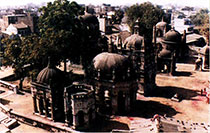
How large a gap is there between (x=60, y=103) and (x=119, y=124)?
953cm

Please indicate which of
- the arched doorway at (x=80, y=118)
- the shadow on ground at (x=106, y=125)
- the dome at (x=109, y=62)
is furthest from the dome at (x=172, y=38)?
the arched doorway at (x=80, y=118)

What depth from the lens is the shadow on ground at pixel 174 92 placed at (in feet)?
139

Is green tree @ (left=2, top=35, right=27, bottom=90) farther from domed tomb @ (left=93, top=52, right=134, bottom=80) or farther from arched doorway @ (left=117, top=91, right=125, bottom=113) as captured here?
arched doorway @ (left=117, top=91, right=125, bottom=113)

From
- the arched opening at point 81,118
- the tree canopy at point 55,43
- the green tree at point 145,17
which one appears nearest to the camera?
the arched opening at point 81,118

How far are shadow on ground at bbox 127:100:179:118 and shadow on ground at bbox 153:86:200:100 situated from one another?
14.9 ft

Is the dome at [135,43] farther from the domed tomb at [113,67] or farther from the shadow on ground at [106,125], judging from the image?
the shadow on ground at [106,125]

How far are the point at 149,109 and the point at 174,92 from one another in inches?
400

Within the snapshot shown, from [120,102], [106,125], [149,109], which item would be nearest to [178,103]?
[149,109]

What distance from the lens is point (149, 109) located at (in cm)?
3681

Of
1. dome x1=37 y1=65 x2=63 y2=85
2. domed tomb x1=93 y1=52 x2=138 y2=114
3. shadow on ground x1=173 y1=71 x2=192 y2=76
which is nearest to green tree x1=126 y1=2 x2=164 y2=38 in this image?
shadow on ground x1=173 y1=71 x2=192 y2=76

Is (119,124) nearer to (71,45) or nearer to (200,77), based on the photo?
(71,45)

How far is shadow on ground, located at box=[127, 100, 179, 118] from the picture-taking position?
35.1 meters

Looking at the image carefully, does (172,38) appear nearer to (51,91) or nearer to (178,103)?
(178,103)

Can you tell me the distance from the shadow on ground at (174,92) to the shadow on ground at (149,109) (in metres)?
4.56
